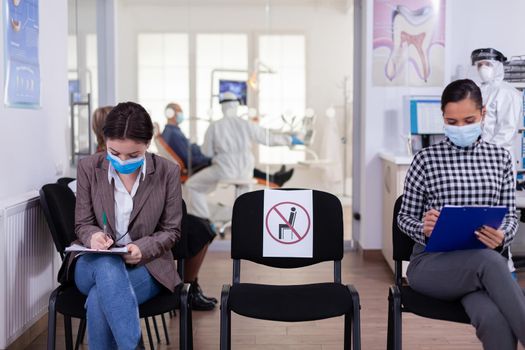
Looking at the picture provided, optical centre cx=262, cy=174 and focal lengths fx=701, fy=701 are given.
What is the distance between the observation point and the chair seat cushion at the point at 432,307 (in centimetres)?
249

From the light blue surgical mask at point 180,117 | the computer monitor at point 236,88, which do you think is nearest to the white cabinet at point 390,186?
the computer monitor at point 236,88

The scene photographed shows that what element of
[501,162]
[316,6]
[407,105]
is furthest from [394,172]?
[501,162]

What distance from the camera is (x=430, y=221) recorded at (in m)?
2.53

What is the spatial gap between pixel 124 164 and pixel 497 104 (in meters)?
3.05

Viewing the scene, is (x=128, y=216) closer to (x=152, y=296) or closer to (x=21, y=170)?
(x=152, y=296)

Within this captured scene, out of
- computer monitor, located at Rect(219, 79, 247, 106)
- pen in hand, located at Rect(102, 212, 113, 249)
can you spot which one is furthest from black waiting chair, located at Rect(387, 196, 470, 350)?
computer monitor, located at Rect(219, 79, 247, 106)

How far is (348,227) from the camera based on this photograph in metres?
6.05

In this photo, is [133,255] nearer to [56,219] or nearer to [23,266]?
[56,219]

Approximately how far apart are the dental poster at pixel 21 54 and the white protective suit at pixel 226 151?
253 cm

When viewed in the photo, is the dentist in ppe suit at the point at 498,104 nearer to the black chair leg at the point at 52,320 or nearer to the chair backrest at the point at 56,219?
the chair backrest at the point at 56,219

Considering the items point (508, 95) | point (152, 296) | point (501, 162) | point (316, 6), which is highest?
point (316, 6)

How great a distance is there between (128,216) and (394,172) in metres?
2.65

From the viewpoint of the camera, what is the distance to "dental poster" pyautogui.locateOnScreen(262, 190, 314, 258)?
290 centimetres

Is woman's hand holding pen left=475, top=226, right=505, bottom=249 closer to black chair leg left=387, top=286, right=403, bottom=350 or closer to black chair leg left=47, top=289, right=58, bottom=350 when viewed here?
black chair leg left=387, top=286, right=403, bottom=350
